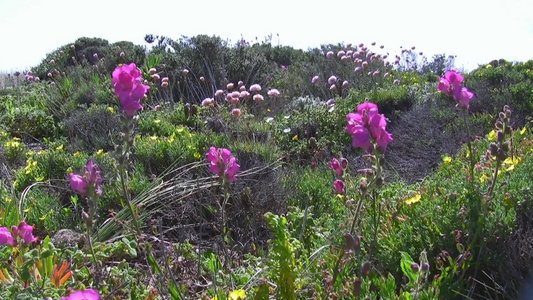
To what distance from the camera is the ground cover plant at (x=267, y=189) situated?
6.18ft

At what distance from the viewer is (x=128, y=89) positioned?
5.63 feet

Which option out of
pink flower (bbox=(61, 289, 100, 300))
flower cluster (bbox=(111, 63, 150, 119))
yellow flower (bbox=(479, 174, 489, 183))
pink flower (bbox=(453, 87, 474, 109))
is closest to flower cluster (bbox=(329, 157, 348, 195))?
flower cluster (bbox=(111, 63, 150, 119))

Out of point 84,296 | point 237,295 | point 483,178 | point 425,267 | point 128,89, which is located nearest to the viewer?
point 84,296

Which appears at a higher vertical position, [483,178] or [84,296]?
[84,296]

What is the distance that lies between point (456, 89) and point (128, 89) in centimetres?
158

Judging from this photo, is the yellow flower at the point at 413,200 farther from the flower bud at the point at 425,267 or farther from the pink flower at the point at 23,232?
the pink flower at the point at 23,232

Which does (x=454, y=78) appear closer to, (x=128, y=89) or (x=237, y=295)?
(x=237, y=295)

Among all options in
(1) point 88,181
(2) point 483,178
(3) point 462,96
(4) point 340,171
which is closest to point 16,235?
(1) point 88,181

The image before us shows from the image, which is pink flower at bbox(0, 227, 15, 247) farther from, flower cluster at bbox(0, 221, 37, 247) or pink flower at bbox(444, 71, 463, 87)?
pink flower at bbox(444, 71, 463, 87)

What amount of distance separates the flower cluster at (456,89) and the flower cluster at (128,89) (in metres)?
1.52

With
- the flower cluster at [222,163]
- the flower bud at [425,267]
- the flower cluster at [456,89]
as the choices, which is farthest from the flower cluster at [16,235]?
the flower cluster at [456,89]

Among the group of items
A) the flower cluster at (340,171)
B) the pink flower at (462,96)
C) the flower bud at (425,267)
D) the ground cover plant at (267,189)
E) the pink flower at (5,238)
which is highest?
the pink flower at (462,96)

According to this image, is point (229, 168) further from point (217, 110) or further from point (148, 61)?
point (148, 61)

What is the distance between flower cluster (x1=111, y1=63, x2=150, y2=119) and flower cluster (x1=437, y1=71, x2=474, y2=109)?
1519 mm
